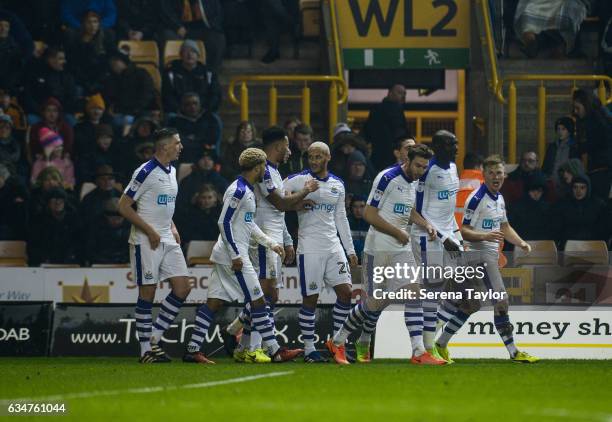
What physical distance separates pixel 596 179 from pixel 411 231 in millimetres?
5470

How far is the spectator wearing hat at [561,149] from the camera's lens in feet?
64.7

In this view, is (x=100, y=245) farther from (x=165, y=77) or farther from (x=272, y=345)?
(x=272, y=345)

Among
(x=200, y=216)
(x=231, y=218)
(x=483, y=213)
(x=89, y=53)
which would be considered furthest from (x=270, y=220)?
(x=89, y=53)

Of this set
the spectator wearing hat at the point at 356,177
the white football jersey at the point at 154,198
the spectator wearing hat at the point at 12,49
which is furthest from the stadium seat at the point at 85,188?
the white football jersey at the point at 154,198

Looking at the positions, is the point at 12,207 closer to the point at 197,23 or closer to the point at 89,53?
the point at 89,53

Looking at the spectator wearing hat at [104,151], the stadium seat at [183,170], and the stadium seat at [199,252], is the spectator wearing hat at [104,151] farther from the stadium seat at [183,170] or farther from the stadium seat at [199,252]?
the stadium seat at [199,252]

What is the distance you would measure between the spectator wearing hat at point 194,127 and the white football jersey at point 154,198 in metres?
5.41

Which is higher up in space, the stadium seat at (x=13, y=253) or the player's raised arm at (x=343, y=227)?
the player's raised arm at (x=343, y=227)

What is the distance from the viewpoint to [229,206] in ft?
44.4

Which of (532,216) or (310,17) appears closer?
(532,216)

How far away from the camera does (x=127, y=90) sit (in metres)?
20.0

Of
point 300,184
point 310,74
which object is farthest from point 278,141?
point 310,74

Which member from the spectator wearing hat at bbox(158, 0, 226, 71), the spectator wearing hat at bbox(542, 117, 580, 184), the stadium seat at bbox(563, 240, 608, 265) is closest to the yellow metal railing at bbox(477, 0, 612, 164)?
the spectator wearing hat at bbox(542, 117, 580, 184)

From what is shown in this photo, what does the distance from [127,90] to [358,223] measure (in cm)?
408
